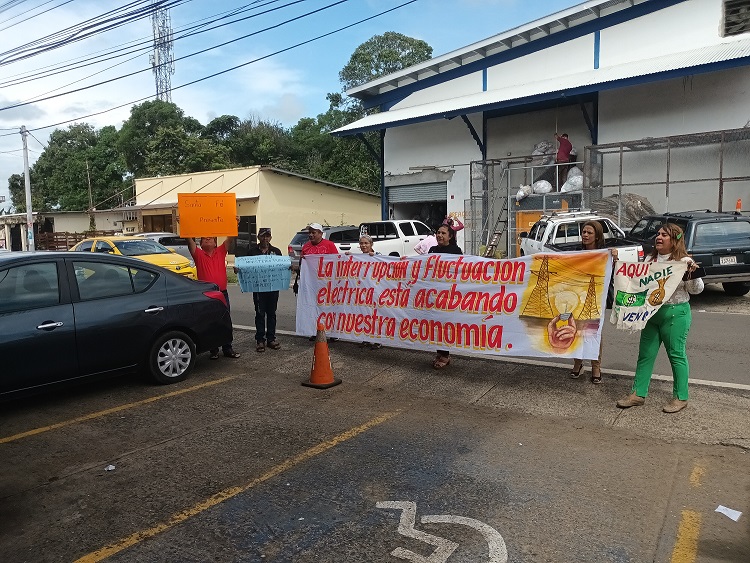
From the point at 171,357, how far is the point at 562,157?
16518mm

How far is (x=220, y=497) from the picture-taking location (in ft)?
12.9

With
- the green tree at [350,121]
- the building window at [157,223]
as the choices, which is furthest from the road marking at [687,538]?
the green tree at [350,121]

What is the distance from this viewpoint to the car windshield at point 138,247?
16.3m

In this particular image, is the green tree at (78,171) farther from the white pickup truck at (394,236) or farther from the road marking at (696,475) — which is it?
the road marking at (696,475)

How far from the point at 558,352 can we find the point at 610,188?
15.0m

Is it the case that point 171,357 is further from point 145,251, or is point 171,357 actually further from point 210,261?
point 145,251

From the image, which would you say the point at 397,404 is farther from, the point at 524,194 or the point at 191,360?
the point at 524,194

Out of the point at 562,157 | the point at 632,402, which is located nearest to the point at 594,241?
the point at 632,402

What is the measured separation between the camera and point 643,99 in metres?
19.0

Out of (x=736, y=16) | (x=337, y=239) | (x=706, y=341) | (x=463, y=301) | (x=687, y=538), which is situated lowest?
(x=687, y=538)

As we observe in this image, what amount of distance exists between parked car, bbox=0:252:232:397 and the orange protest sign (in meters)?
0.96

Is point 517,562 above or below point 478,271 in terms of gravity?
below

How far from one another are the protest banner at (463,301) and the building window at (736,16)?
693 cm

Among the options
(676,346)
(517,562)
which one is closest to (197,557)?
(517,562)
